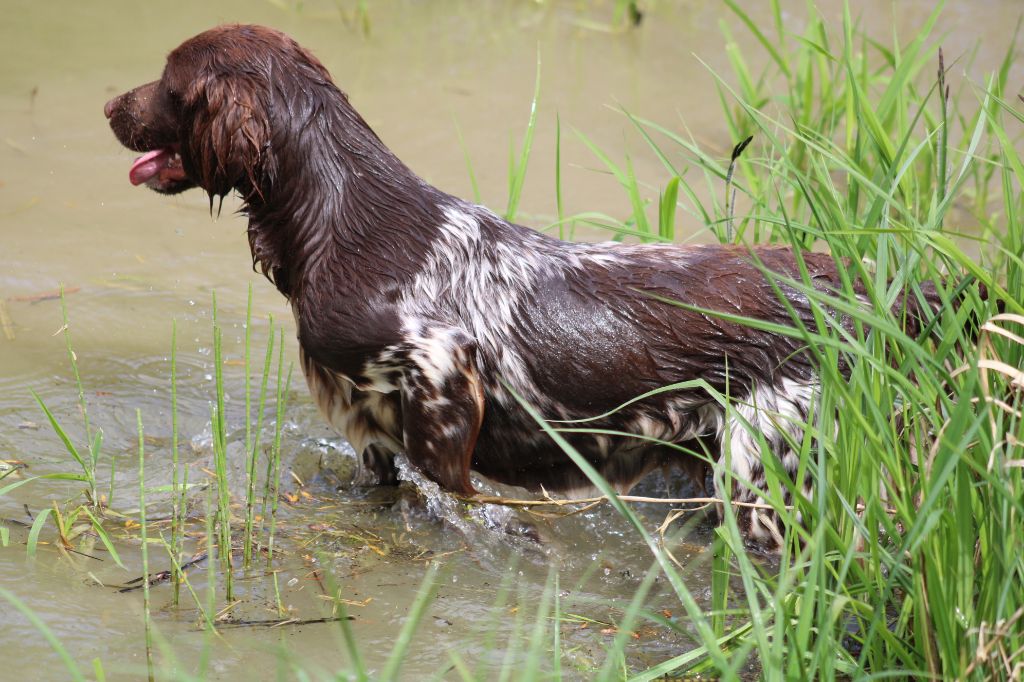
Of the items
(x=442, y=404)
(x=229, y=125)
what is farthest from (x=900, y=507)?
(x=229, y=125)

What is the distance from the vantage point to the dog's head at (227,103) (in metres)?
3.55

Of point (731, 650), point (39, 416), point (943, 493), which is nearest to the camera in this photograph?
point (943, 493)

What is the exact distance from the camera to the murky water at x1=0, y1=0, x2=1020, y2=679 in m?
2.94

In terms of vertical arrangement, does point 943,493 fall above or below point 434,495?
above

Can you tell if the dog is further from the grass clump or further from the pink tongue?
the grass clump

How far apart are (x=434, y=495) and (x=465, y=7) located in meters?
5.07

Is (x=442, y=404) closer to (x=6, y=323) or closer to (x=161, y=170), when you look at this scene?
(x=161, y=170)

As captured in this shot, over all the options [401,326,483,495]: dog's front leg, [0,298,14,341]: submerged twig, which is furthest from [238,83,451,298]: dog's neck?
[0,298,14,341]: submerged twig

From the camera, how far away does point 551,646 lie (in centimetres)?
288

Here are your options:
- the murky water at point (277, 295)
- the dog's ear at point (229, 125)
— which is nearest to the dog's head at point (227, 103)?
the dog's ear at point (229, 125)

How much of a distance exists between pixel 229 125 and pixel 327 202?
0.35 metres

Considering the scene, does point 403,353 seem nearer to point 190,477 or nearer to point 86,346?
point 190,477

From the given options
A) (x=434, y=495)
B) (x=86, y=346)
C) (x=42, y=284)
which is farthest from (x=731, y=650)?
(x=42, y=284)

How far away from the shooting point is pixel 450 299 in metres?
3.64
